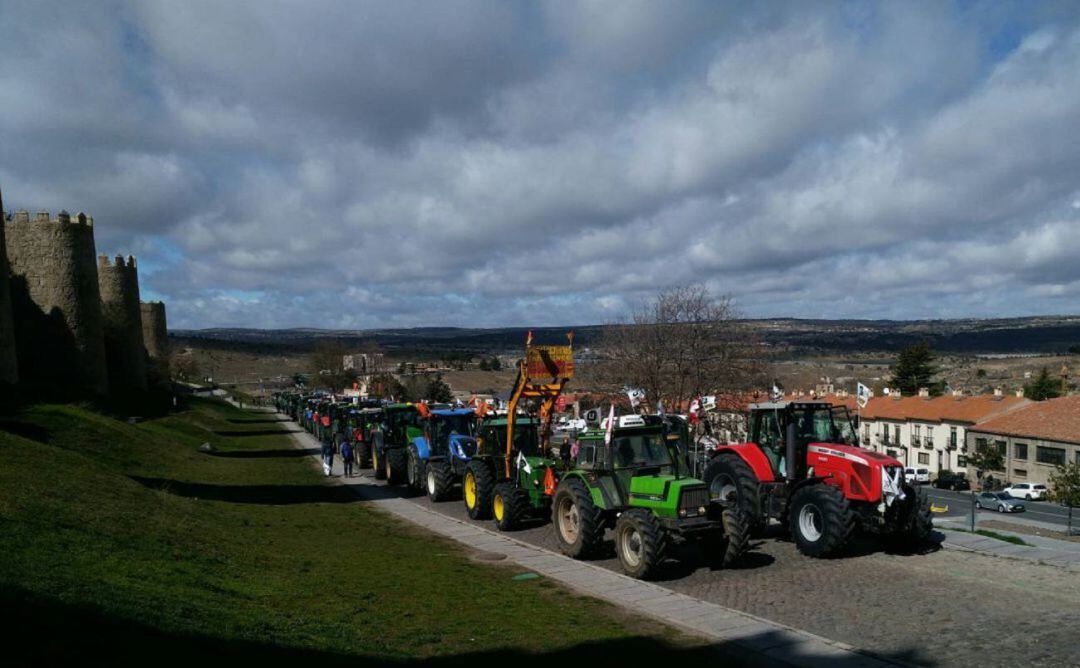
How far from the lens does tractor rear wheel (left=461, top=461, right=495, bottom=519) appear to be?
1566 centimetres

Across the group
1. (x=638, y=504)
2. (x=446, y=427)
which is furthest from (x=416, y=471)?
(x=638, y=504)

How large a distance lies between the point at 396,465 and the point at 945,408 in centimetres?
4844

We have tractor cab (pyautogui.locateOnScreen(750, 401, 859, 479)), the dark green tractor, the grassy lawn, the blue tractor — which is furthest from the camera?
the blue tractor

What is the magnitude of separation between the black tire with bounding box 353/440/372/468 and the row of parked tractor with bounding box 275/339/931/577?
1225 centimetres

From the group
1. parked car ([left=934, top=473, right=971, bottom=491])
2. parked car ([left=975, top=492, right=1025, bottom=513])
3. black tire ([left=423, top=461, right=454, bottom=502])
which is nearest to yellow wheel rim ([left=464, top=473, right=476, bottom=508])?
black tire ([left=423, top=461, right=454, bottom=502])

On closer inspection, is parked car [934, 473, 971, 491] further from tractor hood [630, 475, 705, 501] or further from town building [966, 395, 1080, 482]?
tractor hood [630, 475, 705, 501]

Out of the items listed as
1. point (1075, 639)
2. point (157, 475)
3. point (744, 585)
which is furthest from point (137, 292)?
point (1075, 639)

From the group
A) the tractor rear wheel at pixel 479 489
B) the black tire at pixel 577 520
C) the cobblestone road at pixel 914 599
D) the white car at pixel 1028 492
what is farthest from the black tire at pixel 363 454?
the white car at pixel 1028 492

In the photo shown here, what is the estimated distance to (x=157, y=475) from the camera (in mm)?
18969

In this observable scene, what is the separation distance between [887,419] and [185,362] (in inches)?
3252

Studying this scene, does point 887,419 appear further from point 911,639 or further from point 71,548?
point 71,548

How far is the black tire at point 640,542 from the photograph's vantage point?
10297 mm

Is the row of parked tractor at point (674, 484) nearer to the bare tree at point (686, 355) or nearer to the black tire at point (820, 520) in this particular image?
the black tire at point (820, 520)

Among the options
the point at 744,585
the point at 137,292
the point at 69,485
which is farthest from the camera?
the point at 137,292
